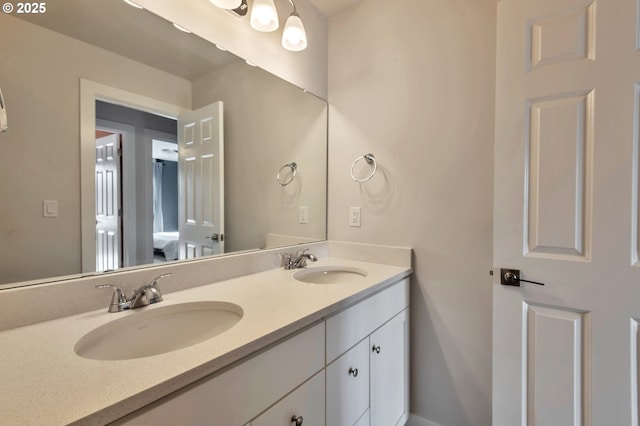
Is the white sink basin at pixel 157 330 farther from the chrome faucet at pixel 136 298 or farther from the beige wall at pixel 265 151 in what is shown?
the beige wall at pixel 265 151

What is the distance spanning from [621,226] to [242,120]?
162 cm

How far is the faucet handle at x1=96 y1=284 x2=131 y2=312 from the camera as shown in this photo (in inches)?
35.0

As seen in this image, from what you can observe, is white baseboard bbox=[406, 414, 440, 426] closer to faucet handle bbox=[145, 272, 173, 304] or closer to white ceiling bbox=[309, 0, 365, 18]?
faucet handle bbox=[145, 272, 173, 304]

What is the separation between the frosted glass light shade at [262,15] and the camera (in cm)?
131

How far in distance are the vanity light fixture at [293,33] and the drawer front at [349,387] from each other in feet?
4.78

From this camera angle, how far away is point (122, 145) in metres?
1.06

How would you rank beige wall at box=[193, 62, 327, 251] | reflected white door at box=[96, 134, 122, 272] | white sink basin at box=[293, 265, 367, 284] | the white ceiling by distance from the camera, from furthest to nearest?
the white ceiling → white sink basin at box=[293, 265, 367, 284] → beige wall at box=[193, 62, 327, 251] → reflected white door at box=[96, 134, 122, 272]

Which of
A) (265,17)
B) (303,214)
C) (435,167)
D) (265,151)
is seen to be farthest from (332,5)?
(303,214)

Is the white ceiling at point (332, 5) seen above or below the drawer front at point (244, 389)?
above

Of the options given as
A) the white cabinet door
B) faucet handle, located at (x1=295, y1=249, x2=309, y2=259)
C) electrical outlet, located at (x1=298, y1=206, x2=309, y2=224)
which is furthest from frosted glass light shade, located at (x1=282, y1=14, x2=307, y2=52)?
the white cabinet door

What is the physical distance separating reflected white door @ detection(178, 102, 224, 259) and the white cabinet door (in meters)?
0.84

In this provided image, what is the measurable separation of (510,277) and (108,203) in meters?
1.53

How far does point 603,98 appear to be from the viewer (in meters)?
0.99

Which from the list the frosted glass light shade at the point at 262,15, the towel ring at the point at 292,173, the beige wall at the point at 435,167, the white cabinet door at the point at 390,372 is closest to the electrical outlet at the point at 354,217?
the beige wall at the point at 435,167
